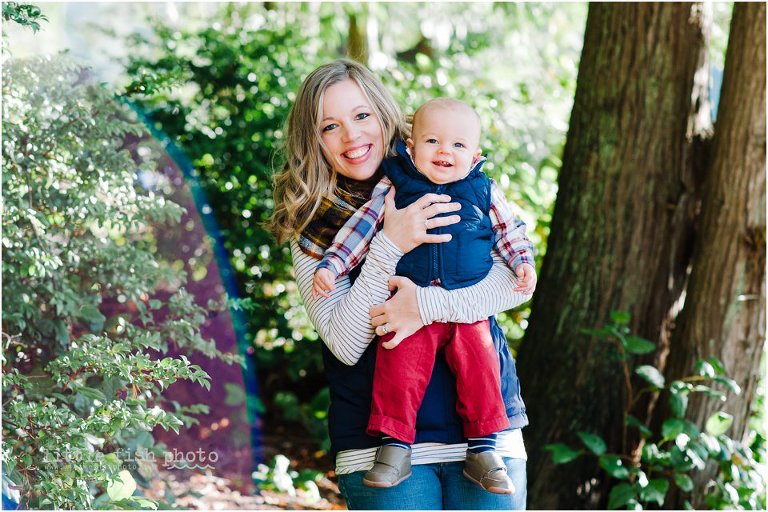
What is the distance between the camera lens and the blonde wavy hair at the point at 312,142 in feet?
7.34

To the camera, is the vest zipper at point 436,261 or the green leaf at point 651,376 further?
the green leaf at point 651,376

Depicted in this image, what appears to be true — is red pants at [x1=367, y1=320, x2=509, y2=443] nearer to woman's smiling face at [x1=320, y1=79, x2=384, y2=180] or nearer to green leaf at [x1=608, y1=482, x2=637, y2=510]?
woman's smiling face at [x1=320, y1=79, x2=384, y2=180]

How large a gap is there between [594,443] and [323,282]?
1.64 metres

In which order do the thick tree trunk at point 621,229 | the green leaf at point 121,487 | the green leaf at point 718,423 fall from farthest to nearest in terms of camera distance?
the thick tree trunk at point 621,229, the green leaf at point 718,423, the green leaf at point 121,487

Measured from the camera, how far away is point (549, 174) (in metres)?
4.92

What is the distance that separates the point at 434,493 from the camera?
2078mm

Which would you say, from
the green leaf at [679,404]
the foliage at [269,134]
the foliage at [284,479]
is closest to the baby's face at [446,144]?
the green leaf at [679,404]

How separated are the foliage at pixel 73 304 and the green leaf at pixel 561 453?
137 centimetres

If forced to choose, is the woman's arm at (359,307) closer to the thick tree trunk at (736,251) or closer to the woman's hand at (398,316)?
the woman's hand at (398,316)

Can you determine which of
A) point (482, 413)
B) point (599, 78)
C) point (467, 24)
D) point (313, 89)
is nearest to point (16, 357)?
point (313, 89)

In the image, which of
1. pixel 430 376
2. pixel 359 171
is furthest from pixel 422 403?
pixel 359 171

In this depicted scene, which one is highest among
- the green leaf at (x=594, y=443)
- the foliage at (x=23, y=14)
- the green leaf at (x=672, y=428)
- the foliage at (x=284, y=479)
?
the foliage at (x=23, y=14)

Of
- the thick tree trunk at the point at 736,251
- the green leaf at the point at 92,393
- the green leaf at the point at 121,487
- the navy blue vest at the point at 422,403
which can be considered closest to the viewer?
the navy blue vest at the point at 422,403

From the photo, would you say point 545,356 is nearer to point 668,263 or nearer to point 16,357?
point 668,263
